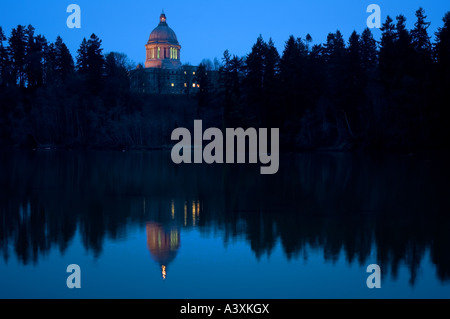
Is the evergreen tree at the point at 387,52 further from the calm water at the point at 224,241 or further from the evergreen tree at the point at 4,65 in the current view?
the evergreen tree at the point at 4,65

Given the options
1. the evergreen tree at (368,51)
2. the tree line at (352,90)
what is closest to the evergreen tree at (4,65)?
the tree line at (352,90)

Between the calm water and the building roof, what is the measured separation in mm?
131527

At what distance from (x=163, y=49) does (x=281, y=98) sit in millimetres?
90678

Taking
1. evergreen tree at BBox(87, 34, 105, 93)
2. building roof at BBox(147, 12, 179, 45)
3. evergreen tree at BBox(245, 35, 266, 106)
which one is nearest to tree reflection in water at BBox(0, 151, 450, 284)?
evergreen tree at BBox(245, 35, 266, 106)

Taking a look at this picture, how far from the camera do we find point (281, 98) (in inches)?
2564

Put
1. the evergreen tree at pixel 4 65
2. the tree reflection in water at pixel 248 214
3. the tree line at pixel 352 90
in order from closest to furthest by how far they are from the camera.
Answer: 1. the tree reflection in water at pixel 248 214
2. the tree line at pixel 352 90
3. the evergreen tree at pixel 4 65

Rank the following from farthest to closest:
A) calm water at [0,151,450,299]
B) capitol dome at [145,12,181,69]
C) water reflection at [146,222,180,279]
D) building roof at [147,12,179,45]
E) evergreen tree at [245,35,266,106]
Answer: building roof at [147,12,179,45]
capitol dome at [145,12,181,69]
evergreen tree at [245,35,266,106]
water reflection at [146,222,180,279]
calm water at [0,151,450,299]

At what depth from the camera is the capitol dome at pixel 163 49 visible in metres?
148

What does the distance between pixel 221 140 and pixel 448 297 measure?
50.7 meters

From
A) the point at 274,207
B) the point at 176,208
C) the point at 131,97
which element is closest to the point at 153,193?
the point at 176,208

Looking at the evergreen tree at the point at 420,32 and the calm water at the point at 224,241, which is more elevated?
the evergreen tree at the point at 420,32

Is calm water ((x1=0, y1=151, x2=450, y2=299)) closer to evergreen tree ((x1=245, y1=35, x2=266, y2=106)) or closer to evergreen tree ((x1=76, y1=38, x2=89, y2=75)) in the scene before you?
evergreen tree ((x1=245, y1=35, x2=266, y2=106))

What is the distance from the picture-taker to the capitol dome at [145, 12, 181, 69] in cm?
14788
